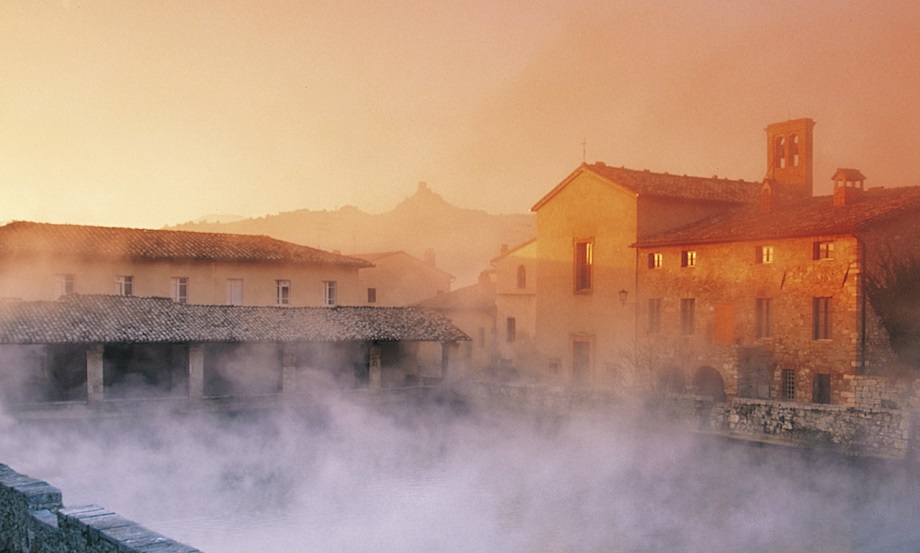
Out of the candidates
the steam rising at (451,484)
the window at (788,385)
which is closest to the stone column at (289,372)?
the steam rising at (451,484)

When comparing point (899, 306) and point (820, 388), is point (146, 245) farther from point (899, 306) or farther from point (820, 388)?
point (899, 306)

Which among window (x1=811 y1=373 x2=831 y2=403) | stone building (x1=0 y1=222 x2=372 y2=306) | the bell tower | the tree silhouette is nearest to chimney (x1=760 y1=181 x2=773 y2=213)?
the bell tower

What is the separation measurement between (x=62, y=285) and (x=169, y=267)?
3647 millimetres

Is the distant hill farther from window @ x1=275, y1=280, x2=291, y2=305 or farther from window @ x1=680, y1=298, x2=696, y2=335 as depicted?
window @ x1=680, y1=298, x2=696, y2=335

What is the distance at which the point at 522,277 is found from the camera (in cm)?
3584

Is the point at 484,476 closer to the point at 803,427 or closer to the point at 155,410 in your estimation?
the point at 803,427

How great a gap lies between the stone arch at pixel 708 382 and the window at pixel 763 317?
1750 millimetres

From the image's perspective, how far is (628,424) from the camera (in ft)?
75.0

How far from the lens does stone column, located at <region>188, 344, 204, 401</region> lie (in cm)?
2312

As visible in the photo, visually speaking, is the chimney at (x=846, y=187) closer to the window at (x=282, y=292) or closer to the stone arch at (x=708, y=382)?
the stone arch at (x=708, y=382)

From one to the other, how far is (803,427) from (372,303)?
1152 inches

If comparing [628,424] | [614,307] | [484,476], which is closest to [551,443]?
[628,424]

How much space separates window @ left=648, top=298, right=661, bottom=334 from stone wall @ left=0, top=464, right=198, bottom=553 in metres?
22.1

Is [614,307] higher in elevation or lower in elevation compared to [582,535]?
higher
